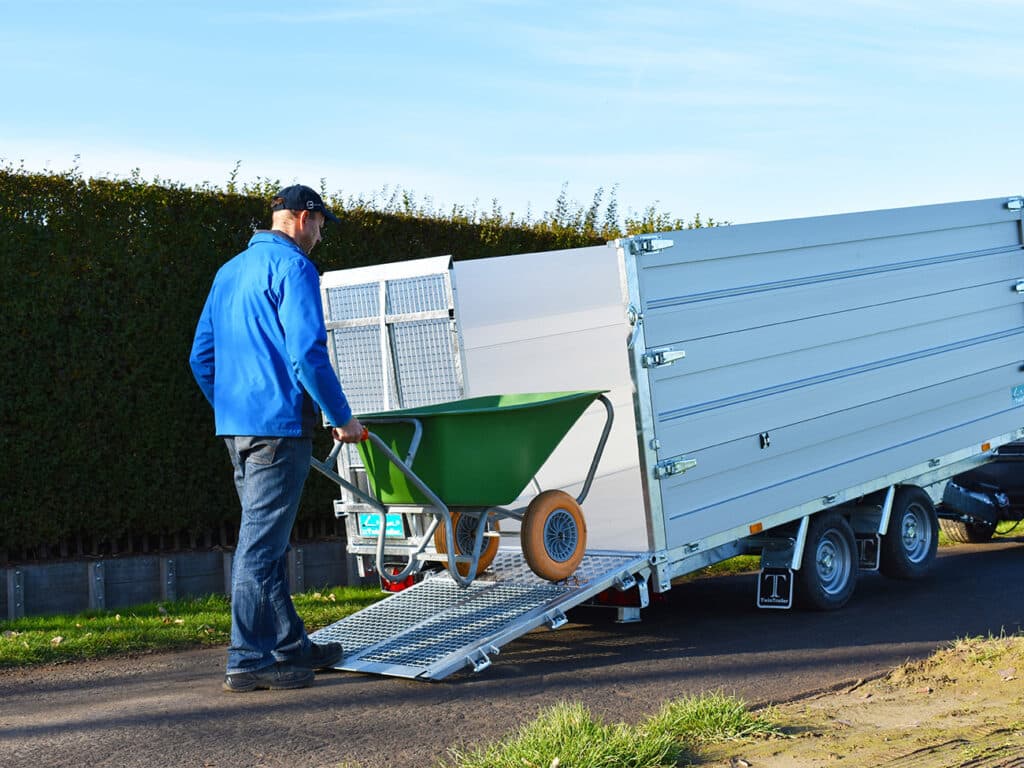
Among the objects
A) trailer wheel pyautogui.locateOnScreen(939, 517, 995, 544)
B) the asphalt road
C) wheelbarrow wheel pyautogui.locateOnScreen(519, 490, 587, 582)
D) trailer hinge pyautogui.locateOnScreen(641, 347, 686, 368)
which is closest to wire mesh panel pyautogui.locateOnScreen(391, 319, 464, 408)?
wheelbarrow wheel pyautogui.locateOnScreen(519, 490, 587, 582)

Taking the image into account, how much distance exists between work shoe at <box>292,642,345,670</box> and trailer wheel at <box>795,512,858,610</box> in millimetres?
3257

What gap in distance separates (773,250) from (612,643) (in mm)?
2714

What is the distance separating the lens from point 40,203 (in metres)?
8.81

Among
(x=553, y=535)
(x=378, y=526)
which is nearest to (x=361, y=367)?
(x=378, y=526)

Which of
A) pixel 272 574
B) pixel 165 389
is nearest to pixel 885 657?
pixel 272 574

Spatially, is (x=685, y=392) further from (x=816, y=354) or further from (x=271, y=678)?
(x=271, y=678)

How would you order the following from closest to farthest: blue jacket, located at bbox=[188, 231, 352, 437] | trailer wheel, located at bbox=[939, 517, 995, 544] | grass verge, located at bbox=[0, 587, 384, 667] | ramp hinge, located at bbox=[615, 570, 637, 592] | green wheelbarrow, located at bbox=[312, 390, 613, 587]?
blue jacket, located at bbox=[188, 231, 352, 437] → green wheelbarrow, located at bbox=[312, 390, 613, 587] → ramp hinge, located at bbox=[615, 570, 637, 592] → grass verge, located at bbox=[0, 587, 384, 667] → trailer wheel, located at bbox=[939, 517, 995, 544]

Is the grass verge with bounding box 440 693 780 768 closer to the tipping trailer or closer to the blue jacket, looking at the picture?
the tipping trailer

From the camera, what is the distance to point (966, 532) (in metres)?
11.8

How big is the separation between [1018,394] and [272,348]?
6.92 meters

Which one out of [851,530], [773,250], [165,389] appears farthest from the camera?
[165,389]

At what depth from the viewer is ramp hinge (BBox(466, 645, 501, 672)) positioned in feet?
20.1

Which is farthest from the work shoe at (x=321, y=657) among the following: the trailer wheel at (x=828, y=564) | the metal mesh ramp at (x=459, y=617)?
the trailer wheel at (x=828, y=564)

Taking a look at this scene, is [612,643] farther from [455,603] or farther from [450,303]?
[450,303]
